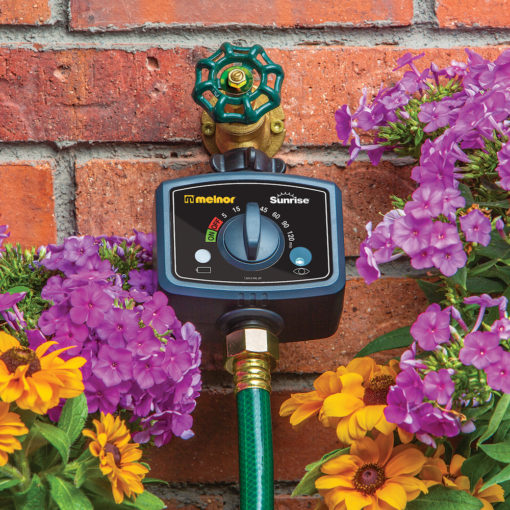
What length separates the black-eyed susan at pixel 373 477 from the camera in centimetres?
57

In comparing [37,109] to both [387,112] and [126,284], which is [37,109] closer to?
[126,284]

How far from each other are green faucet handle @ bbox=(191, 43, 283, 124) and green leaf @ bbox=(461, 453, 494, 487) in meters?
0.36

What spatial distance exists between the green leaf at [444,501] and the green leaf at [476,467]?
2 cm

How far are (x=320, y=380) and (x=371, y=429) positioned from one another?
6 centimetres

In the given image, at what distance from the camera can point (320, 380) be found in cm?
63

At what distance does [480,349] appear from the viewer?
0.53 m

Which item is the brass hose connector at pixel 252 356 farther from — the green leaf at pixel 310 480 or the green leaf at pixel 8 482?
the green leaf at pixel 8 482

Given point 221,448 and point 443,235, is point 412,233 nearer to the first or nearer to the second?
point 443,235

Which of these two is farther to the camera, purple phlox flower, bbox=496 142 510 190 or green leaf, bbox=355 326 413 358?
green leaf, bbox=355 326 413 358

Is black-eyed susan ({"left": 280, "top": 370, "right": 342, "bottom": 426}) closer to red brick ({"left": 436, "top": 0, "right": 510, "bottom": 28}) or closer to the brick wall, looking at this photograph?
the brick wall

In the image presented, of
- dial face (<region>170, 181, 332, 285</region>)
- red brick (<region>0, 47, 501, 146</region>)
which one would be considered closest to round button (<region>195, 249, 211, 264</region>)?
dial face (<region>170, 181, 332, 285</region>)

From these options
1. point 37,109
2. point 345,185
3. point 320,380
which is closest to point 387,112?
point 345,185

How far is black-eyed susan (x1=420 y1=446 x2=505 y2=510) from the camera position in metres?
0.58

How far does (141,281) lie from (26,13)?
1.15 ft
